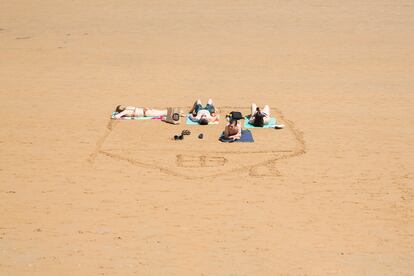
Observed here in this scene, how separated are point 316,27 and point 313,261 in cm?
2189

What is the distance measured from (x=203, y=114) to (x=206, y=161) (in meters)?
2.59

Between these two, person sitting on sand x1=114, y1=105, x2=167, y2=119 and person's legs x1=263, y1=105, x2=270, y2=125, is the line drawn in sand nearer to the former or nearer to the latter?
person's legs x1=263, y1=105, x2=270, y2=125

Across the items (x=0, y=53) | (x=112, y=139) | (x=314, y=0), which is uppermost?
(x=314, y=0)

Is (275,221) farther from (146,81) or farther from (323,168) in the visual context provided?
(146,81)

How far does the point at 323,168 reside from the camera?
45.1ft

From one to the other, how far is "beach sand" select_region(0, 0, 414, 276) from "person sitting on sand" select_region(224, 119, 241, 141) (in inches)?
11.5

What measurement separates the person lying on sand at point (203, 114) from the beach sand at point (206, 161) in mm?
363

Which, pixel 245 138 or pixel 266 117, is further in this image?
pixel 266 117

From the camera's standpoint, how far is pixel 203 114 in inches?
645

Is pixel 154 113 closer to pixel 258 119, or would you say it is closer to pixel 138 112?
pixel 138 112

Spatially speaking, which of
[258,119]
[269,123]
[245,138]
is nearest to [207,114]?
[258,119]

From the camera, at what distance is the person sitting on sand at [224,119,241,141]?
1516 centimetres

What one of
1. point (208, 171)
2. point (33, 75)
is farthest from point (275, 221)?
point (33, 75)

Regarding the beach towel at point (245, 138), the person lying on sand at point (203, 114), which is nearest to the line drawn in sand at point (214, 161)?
the beach towel at point (245, 138)
